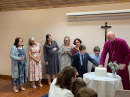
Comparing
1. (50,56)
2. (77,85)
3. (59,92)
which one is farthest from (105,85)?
(50,56)

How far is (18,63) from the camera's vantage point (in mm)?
4109

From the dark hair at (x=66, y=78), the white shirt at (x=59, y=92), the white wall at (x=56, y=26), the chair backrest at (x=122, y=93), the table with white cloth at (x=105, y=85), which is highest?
the white wall at (x=56, y=26)

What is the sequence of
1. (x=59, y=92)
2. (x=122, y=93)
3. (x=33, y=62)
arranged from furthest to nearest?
(x=33, y=62) → (x=122, y=93) → (x=59, y=92)

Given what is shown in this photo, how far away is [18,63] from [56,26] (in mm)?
1908

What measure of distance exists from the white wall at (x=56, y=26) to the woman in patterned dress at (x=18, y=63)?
130 cm

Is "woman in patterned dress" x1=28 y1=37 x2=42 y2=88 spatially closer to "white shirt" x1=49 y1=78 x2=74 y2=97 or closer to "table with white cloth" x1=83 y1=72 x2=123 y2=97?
"table with white cloth" x1=83 y1=72 x2=123 y2=97

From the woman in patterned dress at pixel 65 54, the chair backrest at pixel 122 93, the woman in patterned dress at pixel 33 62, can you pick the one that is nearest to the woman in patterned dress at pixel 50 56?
the woman in patterned dress at pixel 65 54

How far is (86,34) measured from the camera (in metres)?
4.86

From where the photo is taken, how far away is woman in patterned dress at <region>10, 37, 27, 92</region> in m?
4.03

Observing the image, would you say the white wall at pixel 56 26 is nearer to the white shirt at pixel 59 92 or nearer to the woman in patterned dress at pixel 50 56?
the woman in patterned dress at pixel 50 56

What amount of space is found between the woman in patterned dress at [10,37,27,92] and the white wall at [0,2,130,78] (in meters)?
1.30

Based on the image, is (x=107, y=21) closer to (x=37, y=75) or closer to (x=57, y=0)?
(x=57, y=0)

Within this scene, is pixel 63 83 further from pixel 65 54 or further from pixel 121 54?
pixel 65 54

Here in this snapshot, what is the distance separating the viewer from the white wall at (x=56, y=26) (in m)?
4.56
